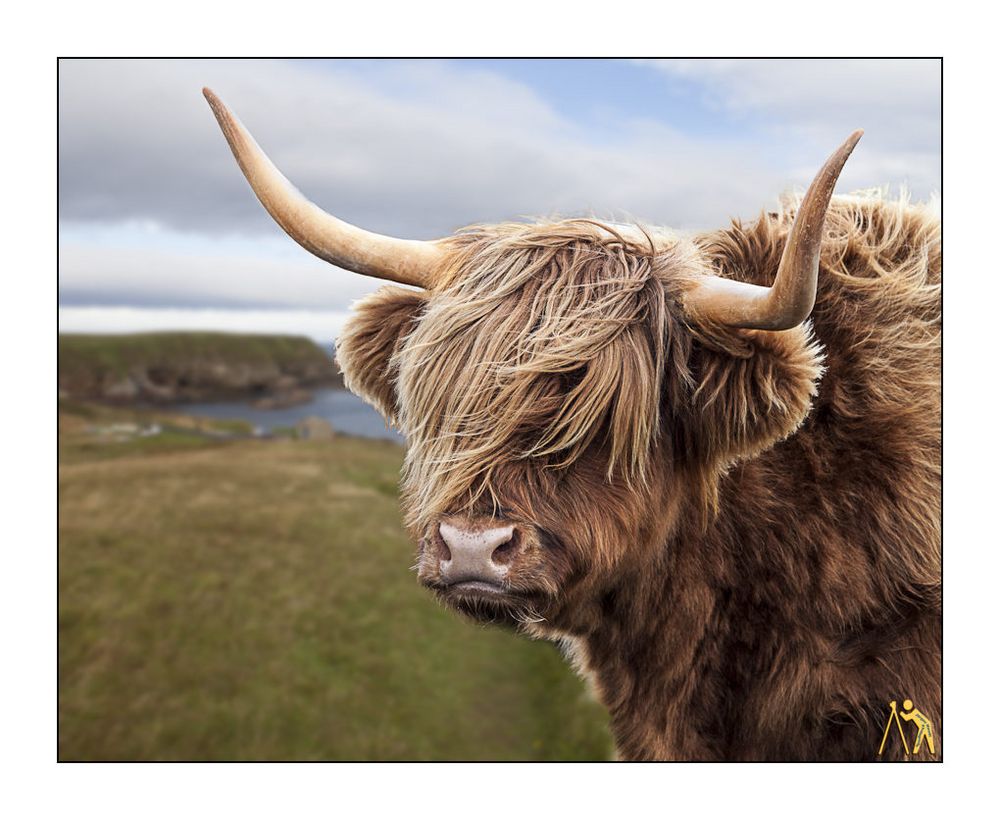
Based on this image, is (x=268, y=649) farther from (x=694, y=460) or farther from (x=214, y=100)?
(x=214, y=100)

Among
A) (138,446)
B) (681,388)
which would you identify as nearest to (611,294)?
(681,388)

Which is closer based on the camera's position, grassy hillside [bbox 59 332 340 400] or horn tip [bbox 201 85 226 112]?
horn tip [bbox 201 85 226 112]

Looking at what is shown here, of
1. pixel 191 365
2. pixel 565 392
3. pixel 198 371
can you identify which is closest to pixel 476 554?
pixel 565 392

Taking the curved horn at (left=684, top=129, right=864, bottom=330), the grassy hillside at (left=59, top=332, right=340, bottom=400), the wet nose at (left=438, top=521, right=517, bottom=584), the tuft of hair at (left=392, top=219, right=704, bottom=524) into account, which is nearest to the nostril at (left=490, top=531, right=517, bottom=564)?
the wet nose at (left=438, top=521, right=517, bottom=584)

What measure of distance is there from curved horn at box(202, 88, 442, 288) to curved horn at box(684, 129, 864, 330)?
732 millimetres

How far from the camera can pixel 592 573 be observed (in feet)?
6.49

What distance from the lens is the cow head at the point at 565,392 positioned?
72.1 inches

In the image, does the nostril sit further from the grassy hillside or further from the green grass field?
the grassy hillside

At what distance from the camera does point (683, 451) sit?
6.89 ft

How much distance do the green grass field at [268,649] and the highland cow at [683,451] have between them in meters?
6.60

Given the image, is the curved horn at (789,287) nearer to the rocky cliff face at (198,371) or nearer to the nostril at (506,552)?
the nostril at (506,552)

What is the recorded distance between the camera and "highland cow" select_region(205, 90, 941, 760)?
1.87 meters

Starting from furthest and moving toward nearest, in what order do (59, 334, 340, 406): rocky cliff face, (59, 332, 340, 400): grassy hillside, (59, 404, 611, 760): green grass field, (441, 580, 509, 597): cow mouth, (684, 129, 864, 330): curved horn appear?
1. (59, 334, 340, 406): rocky cliff face
2. (59, 332, 340, 400): grassy hillside
3. (59, 404, 611, 760): green grass field
4. (441, 580, 509, 597): cow mouth
5. (684, 129, 864, 330): curved horn

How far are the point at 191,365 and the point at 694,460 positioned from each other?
22.1 m
